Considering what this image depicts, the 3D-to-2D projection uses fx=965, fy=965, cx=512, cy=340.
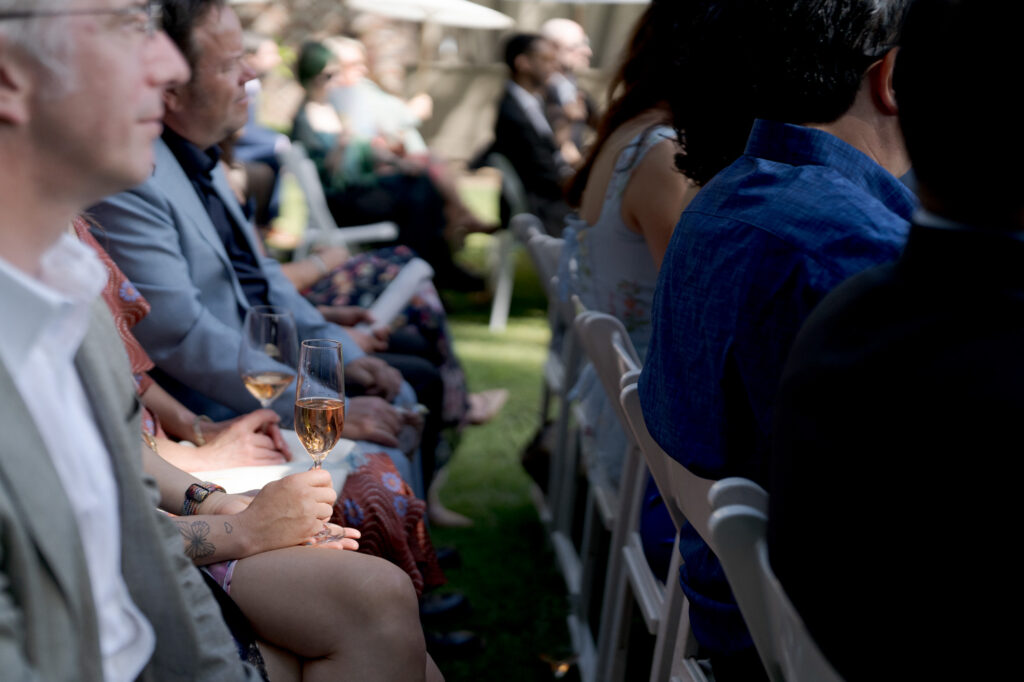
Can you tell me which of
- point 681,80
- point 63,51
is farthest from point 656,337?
point 63,51

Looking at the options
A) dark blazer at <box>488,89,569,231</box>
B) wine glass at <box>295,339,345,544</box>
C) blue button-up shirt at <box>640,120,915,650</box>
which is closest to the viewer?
blue button-up shirt at <box>640,120,915,650</box>

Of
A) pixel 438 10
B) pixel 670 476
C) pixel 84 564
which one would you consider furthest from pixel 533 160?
pixel 84 564

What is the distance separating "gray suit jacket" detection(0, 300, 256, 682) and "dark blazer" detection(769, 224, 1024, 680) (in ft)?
2.42

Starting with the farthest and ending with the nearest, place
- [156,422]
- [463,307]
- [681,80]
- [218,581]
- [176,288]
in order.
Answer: [463,307], [176,288], [156,422], [681,80], [218,581]

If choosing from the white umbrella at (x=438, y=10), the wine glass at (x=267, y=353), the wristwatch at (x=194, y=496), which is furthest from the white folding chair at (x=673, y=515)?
the white umbrella at (x=438, y=10)

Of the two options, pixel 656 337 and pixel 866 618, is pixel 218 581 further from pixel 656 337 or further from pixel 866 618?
pixel 866 618

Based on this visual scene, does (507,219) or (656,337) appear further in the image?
(507,219)

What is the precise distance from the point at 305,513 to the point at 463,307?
5.67 metres

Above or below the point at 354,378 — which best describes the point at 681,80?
above

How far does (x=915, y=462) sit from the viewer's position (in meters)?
0.92

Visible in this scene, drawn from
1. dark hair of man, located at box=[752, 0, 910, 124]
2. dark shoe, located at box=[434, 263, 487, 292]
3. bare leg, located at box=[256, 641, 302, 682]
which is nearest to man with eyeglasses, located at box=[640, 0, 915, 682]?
dark hair of man, located at box=[752, 0, 910, 124]

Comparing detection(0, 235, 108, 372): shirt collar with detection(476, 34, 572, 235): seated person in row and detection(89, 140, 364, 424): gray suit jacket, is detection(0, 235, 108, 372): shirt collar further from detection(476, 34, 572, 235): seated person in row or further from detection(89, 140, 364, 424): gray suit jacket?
detection(476, 34, 572, 235): seated person in row

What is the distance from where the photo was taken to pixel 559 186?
676cm

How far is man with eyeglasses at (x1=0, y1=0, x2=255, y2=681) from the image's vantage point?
0.92 meters
